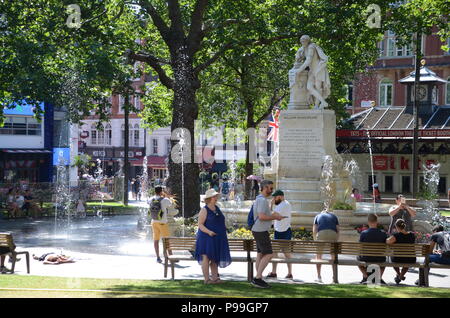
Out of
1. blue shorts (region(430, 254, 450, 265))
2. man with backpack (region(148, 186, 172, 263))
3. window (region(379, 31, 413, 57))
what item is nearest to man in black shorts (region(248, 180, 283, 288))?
blue shorts (region(430, 254, 450, 265))

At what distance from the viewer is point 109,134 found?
75.1 metres

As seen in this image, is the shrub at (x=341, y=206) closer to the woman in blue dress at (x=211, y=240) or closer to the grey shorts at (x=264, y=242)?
the grey shorts at (x=264, y=242)

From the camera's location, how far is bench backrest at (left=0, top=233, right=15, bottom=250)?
1418 centimetres

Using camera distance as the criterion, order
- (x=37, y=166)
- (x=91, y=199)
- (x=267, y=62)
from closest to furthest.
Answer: (x=267, y=62)
(x=91, y=199)
(x=37, y=166)

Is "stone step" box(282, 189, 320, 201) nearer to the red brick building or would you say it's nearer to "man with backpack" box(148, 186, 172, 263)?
"man with backpack" box(148, 186, 172, 263)

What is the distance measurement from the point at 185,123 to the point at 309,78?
4.96 m

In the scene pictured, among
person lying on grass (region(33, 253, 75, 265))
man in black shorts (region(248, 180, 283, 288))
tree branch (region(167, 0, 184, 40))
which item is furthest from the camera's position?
tree branch (region(167, 0, 184, 40))

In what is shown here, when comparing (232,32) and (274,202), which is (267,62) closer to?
(232,32)

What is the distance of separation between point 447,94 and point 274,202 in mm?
35778

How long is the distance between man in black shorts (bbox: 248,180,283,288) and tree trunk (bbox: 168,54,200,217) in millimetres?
11699

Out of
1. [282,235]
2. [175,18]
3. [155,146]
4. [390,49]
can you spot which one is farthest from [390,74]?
[282,235]

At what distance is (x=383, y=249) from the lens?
42.8ft
